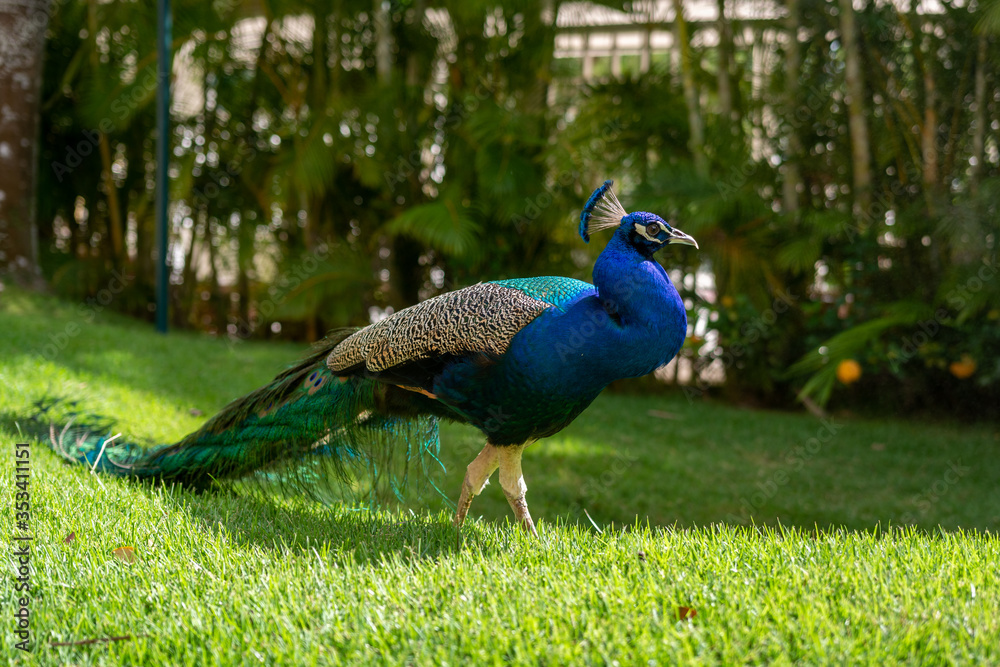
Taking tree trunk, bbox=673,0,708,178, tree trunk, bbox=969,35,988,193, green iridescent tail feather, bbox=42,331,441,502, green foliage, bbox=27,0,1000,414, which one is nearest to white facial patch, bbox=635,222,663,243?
green iridescent tail feather, bbox=42,331,441,502

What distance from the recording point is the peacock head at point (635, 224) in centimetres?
282

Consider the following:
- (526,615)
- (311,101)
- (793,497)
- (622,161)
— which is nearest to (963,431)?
(793,497)

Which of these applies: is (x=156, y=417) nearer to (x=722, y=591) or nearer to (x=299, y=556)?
(x=299, y=556)

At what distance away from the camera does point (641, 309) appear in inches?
104

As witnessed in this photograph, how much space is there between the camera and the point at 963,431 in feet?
20.3

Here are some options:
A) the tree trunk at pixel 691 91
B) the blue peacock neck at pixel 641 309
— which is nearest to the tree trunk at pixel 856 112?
the tree trunk at pixel 691 91

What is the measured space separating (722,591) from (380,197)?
6763 millimetres

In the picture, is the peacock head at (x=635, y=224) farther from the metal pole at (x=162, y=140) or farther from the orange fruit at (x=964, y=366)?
the metal pole at (x=162, y=140)

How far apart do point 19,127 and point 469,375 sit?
666 centimetres

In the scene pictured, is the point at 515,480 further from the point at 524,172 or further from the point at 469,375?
the point at 524,172

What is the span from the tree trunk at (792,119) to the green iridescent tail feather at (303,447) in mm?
4836

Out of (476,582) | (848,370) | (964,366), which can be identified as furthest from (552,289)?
(964,366)

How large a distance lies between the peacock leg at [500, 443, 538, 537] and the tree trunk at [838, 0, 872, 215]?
16.2 feet

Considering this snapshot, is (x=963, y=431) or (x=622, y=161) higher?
(x=622, y=161)
